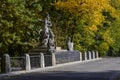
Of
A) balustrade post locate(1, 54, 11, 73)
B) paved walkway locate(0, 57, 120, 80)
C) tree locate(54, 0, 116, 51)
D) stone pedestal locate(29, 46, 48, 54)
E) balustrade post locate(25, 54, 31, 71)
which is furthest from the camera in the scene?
tree locate(54, 0, 116, 51)

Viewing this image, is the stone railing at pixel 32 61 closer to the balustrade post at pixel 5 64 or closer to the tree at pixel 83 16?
the balustrade post at pixel 5 64

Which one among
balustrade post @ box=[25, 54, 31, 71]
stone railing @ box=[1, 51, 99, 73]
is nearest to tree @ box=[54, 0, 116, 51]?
stone railing @ box=[1, 51, 99, 73]

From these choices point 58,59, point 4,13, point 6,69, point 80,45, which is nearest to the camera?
point 6,69

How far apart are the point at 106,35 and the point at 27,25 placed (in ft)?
137

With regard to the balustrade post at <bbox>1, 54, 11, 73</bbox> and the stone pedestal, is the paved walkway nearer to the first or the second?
the balustrade post at <bbox>1, 54, 11, 73</bbox>

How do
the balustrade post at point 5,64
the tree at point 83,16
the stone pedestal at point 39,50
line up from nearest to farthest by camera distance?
the balustrade post at point 5,64 → the stone pedestal at point 39,50 → the tree at point 83,16

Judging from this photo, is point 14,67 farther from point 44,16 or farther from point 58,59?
point 44,16

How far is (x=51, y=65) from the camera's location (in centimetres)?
4594

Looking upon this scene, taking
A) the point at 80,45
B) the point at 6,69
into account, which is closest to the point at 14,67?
the point at 6,69

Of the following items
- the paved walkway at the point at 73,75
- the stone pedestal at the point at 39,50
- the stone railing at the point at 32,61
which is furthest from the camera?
the stone pedestal at the point at 39,50

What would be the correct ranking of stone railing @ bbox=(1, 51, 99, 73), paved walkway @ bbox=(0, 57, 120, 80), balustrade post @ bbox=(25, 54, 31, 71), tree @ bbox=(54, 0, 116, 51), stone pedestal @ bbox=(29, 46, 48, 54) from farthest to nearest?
tree @ bbox=(54, 0, 116, 51) → stone pedestal @ bbox=(29, 46, 48, 54) → balustrade post @ bbox=(25, 54, 31, 71) → stone railing @ bbox=(1, 51, 99, 73) → paved walkway @ bbox=(0, 57, 120, 80)

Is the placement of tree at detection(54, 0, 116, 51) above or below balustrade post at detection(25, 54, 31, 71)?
above

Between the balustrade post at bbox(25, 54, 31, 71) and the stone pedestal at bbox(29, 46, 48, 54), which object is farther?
the stone pedestal at bbox(29, 46, 48, 54)

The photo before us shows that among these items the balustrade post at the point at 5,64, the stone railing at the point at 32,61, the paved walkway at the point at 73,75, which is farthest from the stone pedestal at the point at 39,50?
the balustrade post at the point at 5,64
